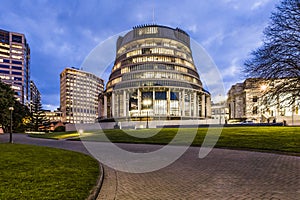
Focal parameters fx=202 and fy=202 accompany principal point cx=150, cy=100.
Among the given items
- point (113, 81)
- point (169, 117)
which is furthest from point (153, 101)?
point (113, 81)

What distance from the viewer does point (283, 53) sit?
13812 mm

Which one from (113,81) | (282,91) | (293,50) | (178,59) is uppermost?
(178,59)

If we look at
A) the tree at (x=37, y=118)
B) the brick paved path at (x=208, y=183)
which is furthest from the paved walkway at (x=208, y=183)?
the tree at (x=37, y=118)

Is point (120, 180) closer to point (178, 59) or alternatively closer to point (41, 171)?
point (41, 171)

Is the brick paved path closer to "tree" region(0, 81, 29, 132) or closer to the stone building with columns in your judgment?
"tree" region(0, 81, 29, 132)

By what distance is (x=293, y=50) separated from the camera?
13.8 m

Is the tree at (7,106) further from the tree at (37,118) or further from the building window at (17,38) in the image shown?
the building window at (17,38)

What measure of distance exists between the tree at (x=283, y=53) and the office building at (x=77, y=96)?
161468mm

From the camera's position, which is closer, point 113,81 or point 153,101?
point 153,101

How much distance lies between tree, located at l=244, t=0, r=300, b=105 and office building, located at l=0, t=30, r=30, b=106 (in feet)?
430

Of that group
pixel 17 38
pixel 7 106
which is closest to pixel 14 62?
pixel 17 38

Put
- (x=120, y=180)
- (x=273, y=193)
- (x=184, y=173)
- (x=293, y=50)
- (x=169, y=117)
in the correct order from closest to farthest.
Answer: (x=273, y=193) → (x=120, y=180) → (x=184, y=173) → (x=293, y=50) → (x=169, y=117)

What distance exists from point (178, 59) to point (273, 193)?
229ft

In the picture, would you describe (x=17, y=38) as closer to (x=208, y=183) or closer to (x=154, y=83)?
(x=154, y=83)
